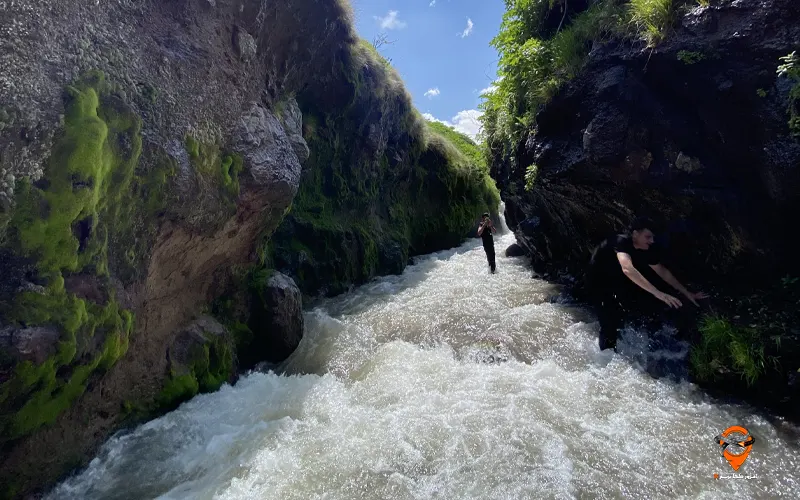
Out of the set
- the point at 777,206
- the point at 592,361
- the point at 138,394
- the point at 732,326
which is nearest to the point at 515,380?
the point at 592,361

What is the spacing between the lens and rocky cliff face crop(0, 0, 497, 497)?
3740 millimetres

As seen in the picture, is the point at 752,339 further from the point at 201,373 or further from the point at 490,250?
the point at 490,250

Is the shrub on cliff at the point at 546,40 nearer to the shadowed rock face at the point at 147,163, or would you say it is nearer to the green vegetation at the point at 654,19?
the green vegetation at the point at 654,19

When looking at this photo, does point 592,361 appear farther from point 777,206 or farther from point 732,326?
point 777,206

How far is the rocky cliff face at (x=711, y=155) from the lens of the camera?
17.5 ft

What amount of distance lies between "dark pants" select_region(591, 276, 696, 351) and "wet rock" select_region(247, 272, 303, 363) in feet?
17.6

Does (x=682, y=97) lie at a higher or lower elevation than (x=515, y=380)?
higher

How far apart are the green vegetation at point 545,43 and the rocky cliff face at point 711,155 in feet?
0.57

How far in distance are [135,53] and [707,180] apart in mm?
7935

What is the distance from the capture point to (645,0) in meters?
6.77

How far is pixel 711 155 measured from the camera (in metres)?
6.38

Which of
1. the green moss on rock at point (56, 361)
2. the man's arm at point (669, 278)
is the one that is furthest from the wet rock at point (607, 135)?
the green moss on rock at point (56, 361)

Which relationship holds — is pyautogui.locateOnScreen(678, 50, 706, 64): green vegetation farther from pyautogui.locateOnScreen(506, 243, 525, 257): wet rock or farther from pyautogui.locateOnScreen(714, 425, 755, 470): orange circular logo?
pyautogui.locateOnScreen(506, 243, 525, 257): wet rock

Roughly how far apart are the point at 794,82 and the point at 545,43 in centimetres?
503
